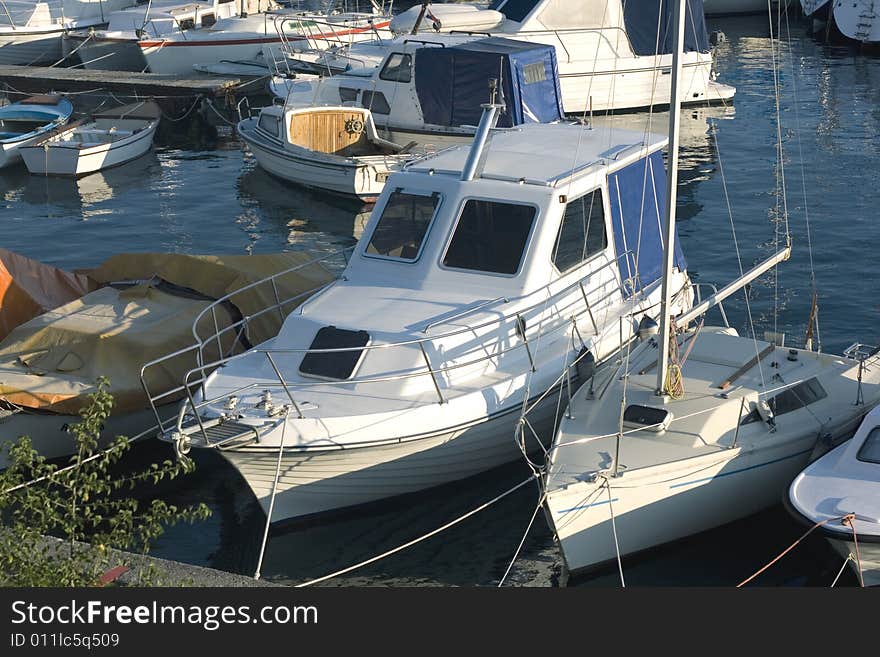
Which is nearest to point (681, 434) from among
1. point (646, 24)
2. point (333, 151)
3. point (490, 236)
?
point (490, 236)

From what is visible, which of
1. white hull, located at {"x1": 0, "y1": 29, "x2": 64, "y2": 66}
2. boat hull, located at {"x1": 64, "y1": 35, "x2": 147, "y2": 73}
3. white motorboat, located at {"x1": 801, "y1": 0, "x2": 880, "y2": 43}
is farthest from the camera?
white hull, located at {"x1": 0, "y1": 29, "x2": 64, "y2": 66}

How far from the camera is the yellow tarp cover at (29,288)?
50.6 ft

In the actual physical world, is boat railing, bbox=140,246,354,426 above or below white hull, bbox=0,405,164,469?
above

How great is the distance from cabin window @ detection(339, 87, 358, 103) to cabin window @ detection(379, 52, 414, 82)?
959 mm

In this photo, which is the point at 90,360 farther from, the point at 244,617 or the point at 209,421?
the point at 244,617

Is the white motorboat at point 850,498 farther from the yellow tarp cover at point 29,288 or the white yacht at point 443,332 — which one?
the yellow tarp cover at point 29,288

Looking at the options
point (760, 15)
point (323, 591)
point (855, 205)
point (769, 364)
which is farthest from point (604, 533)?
point (760, 15)

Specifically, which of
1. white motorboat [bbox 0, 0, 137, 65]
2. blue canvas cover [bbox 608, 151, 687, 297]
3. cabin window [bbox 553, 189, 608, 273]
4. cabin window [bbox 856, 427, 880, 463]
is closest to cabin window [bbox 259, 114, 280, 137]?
blue canvas cover [bbox 608, 151, 687, 297]

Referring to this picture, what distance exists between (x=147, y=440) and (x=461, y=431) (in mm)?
4382

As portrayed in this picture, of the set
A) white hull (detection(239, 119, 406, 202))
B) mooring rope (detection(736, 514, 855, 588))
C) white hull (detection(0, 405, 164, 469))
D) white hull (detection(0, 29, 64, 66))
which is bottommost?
mooring rope (detection(736, 514, 855, 588))

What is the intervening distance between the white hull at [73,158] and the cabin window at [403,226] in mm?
15223

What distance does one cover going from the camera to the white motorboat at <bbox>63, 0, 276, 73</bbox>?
39.0 m

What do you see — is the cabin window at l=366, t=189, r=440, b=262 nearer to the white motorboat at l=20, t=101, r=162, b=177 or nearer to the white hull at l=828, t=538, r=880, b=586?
the white hull at l=828, t=538, r=880, b=586

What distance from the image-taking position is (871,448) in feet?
38.6
